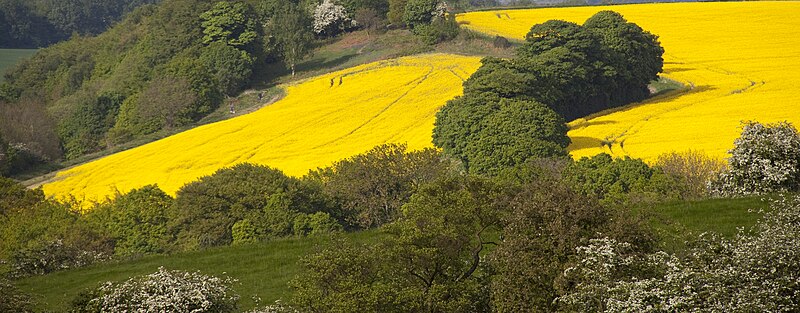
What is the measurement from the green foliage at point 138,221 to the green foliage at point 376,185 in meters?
9.39

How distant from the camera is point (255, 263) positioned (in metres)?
41.1

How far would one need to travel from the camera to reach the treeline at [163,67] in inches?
4311

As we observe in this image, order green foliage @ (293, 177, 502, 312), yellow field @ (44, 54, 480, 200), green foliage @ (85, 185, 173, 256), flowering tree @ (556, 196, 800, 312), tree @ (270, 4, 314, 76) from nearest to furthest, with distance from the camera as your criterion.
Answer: flowering tree @ (556, 196, 800, 312) → green foliage @ (293, 177, 502, 312) → green foliage @ (85, 185, 173, 256) → yellow field @ (44, 54, 480, 200) → tree @ (270, 4, 314, 76)

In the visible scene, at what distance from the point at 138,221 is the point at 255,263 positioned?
895 inches

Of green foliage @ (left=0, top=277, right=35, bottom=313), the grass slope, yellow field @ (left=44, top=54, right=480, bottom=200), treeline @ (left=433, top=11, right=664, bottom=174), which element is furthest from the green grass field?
yellow field @ (left=44, top=54, right=480, bottom=200)

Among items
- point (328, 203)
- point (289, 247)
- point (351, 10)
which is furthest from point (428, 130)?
point (351, 10)

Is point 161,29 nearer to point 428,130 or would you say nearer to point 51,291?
point 428,130

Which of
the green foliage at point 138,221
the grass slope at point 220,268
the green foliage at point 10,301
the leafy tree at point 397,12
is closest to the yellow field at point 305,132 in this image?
the green foliage at point 138,221

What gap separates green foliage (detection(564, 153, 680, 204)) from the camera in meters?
53.4

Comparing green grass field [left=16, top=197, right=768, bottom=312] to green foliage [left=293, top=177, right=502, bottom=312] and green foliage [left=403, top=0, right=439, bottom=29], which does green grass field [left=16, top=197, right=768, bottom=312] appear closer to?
green foliage [left=293, top=177, right=502, bottom=312]

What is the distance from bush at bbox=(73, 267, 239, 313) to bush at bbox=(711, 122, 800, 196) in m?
22.6

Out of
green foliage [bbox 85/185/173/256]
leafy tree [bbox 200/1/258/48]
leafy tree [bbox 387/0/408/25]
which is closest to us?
green foliage [bbox 85/185/173/256]

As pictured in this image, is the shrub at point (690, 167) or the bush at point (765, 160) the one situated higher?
the bush at point (765, 160)

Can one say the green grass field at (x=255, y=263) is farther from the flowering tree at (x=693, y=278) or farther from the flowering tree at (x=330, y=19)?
the flowering tree at (x=330, y=19)
